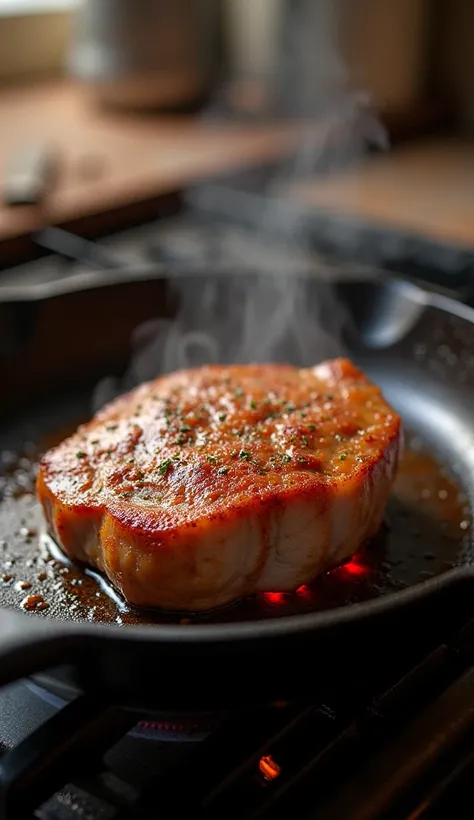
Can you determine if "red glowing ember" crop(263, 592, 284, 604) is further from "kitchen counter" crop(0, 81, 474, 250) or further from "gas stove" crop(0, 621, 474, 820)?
"kitchen counter" crop(0, 81, 474, 250)

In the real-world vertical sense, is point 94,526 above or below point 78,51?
below

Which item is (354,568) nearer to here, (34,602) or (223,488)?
(223,488)

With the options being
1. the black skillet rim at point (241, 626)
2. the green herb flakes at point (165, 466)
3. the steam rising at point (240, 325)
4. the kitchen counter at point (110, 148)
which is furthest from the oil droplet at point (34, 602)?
the kitchen counter at point (110, 148)

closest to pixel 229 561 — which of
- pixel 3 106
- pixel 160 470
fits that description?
pixel 160 470

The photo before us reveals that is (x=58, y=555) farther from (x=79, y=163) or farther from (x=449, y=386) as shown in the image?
(x=79, y=163)

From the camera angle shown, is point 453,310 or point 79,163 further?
point 79,163

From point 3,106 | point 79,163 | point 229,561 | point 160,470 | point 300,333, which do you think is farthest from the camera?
point 3,106

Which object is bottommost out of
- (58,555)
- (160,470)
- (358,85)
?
(58,555)
